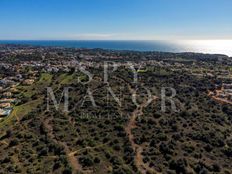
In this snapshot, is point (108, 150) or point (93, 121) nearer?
point (108, 150)

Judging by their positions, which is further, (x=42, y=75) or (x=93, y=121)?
(x=42, y=75)

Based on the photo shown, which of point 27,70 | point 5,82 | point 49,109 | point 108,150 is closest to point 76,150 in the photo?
point 108,150

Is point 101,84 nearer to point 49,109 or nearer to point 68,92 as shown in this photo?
point 68,92

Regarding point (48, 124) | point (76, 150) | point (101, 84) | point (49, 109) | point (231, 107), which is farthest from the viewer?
point (101, 84)

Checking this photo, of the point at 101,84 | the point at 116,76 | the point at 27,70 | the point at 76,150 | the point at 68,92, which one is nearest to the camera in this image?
the point at 76,150

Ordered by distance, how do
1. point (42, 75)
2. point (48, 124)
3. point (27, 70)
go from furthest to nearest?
point (27, 70) < point (42, 75) < point (48, 124)

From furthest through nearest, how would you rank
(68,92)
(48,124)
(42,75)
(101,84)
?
(42,75), (101,84), (68,92), (48,124)

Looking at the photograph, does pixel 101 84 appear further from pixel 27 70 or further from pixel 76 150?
pixel 27 70

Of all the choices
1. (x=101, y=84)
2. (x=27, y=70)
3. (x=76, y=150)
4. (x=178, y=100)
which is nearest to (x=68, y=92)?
(x=101, y=84)
